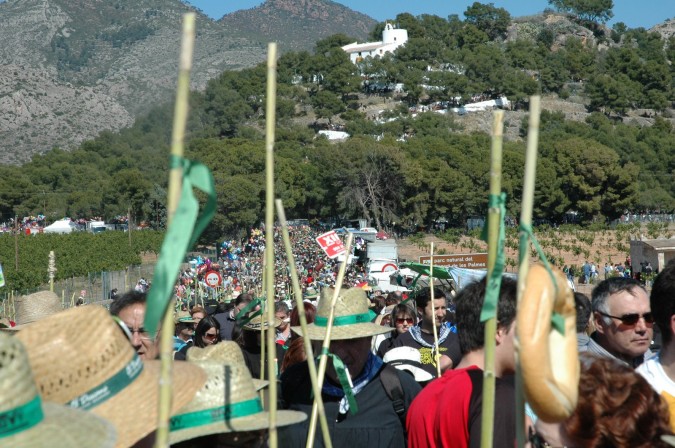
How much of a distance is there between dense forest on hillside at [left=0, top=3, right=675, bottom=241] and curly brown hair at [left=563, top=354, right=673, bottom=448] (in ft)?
83.0

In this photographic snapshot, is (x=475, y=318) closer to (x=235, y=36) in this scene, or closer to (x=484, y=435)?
(x=484, y=435)

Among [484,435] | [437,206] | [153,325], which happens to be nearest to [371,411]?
[484,435]

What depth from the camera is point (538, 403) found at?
4.73 feet

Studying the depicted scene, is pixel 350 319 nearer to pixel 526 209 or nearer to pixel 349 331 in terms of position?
pixel 349 331

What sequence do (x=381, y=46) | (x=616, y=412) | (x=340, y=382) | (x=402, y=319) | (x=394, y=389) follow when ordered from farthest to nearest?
(x=381, y=46) < (x=402, y=319) < (x=394, y=389) < (x=340, y=382) < (x=616, y=412)

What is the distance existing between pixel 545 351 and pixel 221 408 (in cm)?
100

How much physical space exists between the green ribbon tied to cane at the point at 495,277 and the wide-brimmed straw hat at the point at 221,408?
2.48 feet

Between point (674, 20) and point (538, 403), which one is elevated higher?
point (674, 20)

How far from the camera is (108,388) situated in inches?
73.7

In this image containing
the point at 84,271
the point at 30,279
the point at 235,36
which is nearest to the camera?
the point at 30,279

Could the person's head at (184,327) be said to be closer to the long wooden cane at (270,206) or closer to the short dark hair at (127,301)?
the short dark hair at (127,301)

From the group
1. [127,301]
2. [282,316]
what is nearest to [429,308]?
[282,316]

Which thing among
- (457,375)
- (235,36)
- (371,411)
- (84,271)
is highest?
(235,36)

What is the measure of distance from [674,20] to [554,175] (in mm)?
97586
